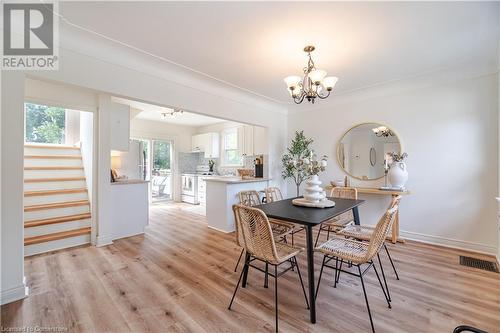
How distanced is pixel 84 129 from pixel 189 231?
8.96 feet

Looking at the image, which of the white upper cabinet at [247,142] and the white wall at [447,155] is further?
the white upper cabinet at [247,142]

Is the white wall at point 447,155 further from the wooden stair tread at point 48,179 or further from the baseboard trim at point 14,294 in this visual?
the wooden stair tread at point 48,179

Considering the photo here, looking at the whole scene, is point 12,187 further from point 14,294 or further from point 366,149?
point 366,149

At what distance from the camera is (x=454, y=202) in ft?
10.5

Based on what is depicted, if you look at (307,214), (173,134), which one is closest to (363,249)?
(307,214)

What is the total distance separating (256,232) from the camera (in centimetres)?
171

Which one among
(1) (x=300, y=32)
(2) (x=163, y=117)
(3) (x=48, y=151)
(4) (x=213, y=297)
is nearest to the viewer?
(4) (x=213, y=297)

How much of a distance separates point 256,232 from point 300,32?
1.92 m

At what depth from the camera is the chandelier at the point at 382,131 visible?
3.74 meters

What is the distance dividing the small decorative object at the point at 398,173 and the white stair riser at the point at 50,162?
569 centimetres

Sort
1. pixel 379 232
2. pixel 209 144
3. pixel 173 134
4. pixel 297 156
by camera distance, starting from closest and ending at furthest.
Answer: pixel 379 232
pixel 297 156
pixel 209 144
pixel 173 134

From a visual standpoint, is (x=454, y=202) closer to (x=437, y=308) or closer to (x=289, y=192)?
(x=437, y=308)

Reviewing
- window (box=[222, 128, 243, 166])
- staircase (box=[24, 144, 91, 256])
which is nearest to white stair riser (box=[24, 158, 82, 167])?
staircase (box=[24, 144, 91, 256])

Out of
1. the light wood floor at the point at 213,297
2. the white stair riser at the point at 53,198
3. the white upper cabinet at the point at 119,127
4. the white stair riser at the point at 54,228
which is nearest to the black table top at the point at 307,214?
the light wood floor at the point at 213,297
